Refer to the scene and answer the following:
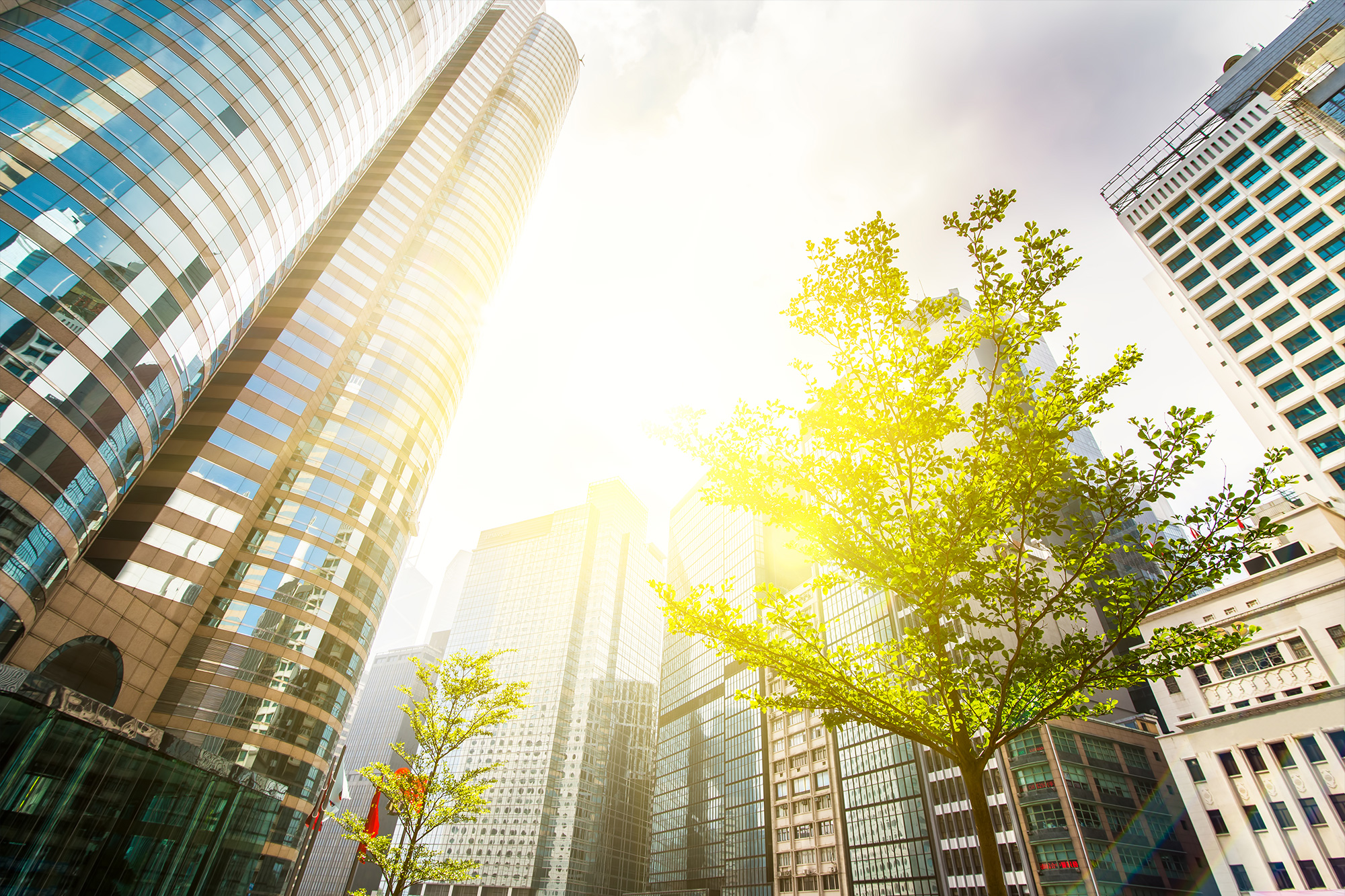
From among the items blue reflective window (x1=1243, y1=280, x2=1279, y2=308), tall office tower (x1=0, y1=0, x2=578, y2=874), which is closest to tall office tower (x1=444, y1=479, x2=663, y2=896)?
tall office tower (x1=0, y1=0, x2=578, y2=874)

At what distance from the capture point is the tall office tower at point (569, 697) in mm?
107062

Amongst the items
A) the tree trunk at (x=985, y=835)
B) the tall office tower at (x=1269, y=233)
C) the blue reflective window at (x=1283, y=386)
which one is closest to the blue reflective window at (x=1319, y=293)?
the tall office tower at (x=1269, y=233)

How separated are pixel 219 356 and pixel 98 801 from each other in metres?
25.2

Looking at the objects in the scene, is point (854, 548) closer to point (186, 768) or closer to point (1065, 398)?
point (1065, 398)

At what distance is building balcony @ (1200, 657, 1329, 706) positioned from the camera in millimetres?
32312

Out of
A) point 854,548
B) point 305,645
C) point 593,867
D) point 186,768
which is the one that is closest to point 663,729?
point 593,867

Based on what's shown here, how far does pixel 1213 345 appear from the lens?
50938mm

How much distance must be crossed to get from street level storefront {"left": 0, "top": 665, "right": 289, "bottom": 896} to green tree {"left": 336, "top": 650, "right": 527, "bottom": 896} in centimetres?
465

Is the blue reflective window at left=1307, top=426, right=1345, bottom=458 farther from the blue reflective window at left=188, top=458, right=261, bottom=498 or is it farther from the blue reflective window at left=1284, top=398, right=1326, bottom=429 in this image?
the blue reflective window at left=188, top=458, right=261, bottom=498

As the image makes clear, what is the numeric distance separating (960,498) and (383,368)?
171 feet

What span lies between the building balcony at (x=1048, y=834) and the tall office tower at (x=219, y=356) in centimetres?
5542

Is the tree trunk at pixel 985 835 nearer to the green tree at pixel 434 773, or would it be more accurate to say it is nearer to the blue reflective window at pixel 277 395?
the green tree at pixel 434 773

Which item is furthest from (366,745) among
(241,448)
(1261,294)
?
(1261,294)

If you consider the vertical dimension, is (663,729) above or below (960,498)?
above
